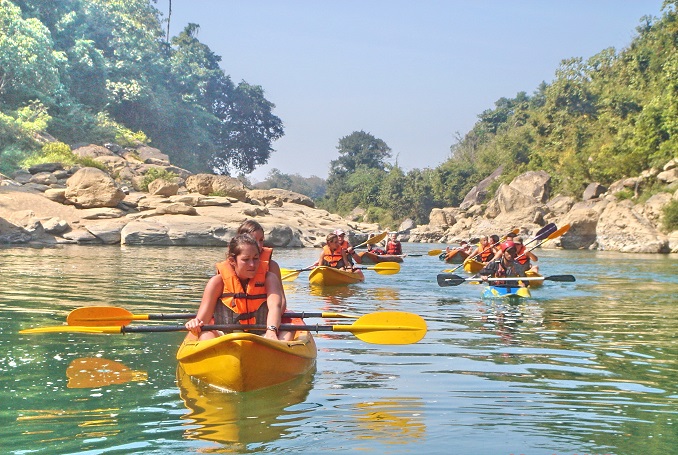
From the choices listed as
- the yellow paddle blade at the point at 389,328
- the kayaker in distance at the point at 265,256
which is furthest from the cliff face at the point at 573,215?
the yellow paddle blade at the point at 389,328

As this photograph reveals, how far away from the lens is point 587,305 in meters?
11.6

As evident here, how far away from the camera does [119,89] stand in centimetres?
4728

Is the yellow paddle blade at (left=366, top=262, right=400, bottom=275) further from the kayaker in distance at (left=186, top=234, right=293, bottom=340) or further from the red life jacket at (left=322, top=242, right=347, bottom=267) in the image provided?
the kayaker in distance at (left=186, top=234, right=293, bottom=340)

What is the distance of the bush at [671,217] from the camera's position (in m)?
29.8

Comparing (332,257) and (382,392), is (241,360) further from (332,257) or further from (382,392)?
Answer: (332,257)

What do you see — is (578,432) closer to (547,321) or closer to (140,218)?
(547,321)

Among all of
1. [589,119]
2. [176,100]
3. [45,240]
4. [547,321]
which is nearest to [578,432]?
[547,321]

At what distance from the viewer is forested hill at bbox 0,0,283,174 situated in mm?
35781

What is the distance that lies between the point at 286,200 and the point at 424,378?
110ft

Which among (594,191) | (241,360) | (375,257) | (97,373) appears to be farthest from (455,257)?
(594,191)

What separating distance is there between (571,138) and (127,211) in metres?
26.4

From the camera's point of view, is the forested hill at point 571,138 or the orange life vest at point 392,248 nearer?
the orange life vest at point 392,248

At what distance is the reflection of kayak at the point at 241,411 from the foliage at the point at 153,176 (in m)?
26.5

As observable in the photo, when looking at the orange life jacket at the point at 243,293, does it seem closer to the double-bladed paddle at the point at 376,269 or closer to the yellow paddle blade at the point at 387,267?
the double-bladed paddle at the point at 376,269
